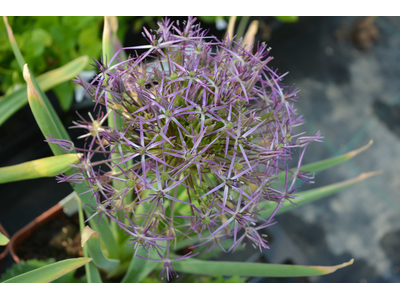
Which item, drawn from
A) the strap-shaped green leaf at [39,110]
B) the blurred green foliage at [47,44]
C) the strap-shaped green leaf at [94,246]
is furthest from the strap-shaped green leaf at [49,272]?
the blurred green foliage at [47,44]

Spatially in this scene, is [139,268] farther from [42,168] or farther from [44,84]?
[44,84]

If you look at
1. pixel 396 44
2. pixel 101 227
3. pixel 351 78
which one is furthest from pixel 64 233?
pixel 396 44

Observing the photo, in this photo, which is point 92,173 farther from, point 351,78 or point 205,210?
point 351,78

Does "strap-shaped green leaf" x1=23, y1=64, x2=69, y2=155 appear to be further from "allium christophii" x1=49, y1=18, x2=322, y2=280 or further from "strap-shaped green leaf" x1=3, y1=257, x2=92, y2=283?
"strap-shaped green leaf" x1=3, y1=257, x2=92, y2=283

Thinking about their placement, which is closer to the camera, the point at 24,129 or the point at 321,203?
the point at 24,129

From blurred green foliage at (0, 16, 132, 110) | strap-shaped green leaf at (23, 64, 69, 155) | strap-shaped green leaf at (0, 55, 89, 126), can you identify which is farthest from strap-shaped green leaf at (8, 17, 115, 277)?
blurred green foliage at (0, 16, 132, 110)

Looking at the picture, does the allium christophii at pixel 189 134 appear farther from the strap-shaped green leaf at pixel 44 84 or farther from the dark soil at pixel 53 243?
the dark soil at pixel 53 243

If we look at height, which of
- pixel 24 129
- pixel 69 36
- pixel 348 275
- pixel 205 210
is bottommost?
pixel 348 275

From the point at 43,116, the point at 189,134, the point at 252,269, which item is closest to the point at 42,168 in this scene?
the point at 43,116
